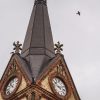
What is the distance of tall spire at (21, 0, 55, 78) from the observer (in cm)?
7256

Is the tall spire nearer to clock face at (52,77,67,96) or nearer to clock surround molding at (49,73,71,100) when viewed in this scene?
clock surround molding at (49,73,71,100)

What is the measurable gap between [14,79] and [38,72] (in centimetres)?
291

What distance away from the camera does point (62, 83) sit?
2847 inches

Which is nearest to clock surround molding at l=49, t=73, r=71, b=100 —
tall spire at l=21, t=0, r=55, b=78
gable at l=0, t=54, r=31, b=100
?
tall spire at l=21, t=0, r=55, b=78

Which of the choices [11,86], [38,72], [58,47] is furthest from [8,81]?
[58,47]

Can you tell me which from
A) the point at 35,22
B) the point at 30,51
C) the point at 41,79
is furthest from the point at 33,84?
the point at 35,22

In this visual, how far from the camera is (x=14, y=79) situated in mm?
72250

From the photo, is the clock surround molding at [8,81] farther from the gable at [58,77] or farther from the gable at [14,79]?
the gable at [58,77]

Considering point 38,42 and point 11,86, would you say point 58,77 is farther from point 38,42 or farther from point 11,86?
point 38,42

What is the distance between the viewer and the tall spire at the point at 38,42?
72562 millimetres

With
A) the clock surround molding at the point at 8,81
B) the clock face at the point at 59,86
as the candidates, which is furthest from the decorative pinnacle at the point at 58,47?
the clock surround molding at the point at 8,81

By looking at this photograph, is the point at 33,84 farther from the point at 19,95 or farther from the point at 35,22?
the point at 35,22

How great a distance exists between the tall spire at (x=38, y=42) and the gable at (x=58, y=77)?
0.81 meters

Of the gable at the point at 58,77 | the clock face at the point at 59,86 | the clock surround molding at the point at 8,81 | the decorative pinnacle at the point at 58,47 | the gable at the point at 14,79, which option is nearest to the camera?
the gable at the point at 58,77
